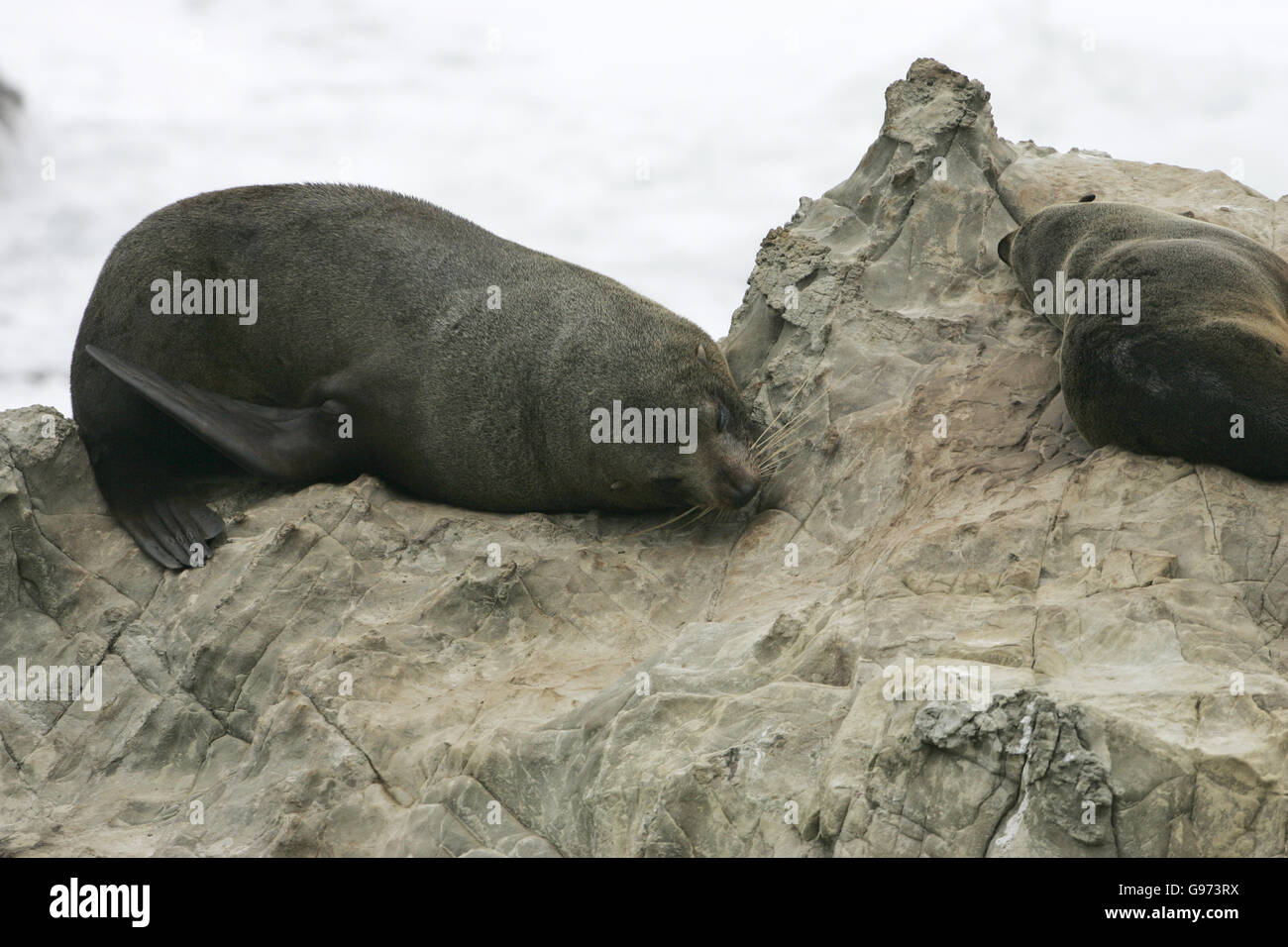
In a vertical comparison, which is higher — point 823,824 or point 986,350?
point 986,350

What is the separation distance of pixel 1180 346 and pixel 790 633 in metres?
2.29

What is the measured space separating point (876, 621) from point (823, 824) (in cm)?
121

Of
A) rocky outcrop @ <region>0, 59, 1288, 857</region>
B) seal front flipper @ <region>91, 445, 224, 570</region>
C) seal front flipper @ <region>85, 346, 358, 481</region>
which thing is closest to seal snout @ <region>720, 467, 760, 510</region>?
rocky outcrop @ <region>0, 59, 1288, 857</region>

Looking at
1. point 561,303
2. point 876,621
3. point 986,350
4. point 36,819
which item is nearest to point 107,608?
point 36,819

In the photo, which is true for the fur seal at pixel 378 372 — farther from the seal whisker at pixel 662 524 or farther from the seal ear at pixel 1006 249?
the seal ear at pixel 1006 249

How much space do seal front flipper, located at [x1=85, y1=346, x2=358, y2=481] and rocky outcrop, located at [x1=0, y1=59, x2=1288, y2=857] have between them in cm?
27

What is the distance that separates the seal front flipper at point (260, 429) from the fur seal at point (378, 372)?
1cm

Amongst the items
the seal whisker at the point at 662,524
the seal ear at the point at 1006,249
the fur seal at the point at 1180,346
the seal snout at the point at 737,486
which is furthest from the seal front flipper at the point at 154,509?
the seal ear at the point at 1006,249

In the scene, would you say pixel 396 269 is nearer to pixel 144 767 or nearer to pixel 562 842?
pixel 144 767

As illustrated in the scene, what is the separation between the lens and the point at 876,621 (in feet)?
17.6

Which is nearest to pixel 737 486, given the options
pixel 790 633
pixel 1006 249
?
pixel 790 633

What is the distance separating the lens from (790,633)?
5.54 m

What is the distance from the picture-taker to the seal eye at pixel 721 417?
7870mm

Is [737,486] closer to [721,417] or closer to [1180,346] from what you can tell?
[721,417]
